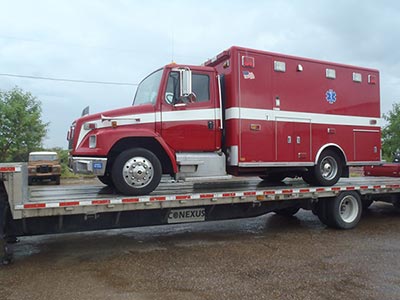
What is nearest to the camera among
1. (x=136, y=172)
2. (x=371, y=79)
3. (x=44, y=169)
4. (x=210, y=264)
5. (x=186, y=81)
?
(x=210, y=264)

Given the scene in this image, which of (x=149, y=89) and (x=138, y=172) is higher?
(x=149, y=89)

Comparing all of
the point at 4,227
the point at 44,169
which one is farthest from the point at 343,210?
the point at 44,169

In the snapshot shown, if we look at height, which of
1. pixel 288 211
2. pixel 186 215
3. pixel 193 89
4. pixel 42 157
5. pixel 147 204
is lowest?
pixel 288 211

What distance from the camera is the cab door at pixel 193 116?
7.04m

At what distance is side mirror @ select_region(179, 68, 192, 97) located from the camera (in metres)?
6.80

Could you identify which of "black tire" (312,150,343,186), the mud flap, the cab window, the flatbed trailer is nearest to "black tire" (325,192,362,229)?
the flatbed trailer

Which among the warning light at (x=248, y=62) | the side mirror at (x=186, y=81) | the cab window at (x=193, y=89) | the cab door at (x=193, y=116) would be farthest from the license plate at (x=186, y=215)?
the warning light at (x=248, y=62)

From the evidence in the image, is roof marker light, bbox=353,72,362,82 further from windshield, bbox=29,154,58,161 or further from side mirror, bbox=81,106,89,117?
windshield, bbox=29,154,58,161

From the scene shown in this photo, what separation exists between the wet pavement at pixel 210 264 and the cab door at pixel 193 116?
1.88 m

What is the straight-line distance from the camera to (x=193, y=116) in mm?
7234

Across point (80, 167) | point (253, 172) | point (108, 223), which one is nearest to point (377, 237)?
point (253, 172)

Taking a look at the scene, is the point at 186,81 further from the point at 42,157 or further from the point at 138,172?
the point at 42,157

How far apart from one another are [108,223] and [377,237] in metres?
5.21

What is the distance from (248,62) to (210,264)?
3857 millimetres
